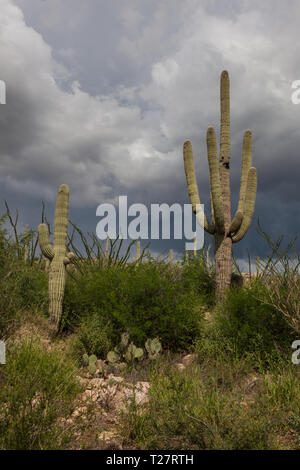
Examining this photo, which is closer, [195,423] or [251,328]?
[195,423]

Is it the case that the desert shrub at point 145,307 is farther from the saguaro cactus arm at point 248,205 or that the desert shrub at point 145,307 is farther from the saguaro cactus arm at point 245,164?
the saguaro cactus arm at point 245,164

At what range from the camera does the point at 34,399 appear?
4781 mm

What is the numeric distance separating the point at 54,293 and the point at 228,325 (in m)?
3.89

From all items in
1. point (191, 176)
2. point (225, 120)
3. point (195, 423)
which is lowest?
point (195, 423)

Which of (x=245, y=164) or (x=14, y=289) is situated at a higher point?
(x=245, y=164)

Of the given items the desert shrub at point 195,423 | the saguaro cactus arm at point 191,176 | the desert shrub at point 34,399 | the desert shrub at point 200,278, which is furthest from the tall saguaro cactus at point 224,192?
the desert shrub at point 34,399

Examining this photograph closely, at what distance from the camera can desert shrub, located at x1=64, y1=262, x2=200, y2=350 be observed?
289 inches

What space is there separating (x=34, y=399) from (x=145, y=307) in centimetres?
317

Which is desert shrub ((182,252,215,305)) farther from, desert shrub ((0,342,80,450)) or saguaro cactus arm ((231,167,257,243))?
desert shrub ((0,342,80,450))

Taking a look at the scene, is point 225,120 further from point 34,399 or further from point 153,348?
point 34,399

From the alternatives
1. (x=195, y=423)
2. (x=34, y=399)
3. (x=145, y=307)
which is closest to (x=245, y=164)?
(x=145, y=307)

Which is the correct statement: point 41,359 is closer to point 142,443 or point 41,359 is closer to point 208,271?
point 142,443
